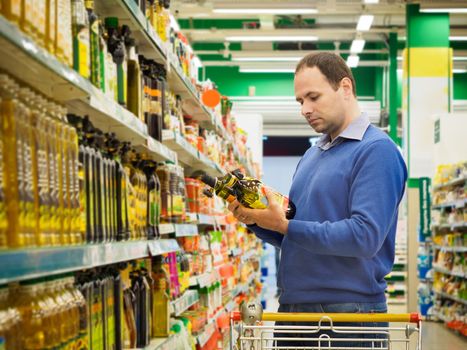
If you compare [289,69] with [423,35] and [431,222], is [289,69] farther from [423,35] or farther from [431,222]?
[431,222]

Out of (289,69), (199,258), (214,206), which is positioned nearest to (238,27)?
(289,69)

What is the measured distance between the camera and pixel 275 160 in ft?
83.9

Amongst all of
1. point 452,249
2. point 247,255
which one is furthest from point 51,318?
point 452,249

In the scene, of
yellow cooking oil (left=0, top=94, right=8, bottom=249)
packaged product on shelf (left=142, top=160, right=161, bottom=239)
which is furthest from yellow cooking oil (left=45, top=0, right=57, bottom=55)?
packaged product on shelf (left=142, top=160, right=161, bottom=239)

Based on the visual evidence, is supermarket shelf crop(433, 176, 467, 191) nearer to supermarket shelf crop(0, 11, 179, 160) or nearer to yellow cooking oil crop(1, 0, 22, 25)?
supermarket shelf crop(0, 11, 179, 160)

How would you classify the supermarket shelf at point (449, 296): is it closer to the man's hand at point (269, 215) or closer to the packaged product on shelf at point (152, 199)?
the packaged product on shelf at point (152, 199)

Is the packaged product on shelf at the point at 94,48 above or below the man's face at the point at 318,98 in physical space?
above

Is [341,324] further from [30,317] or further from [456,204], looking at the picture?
[456,204]

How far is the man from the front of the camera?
8.34 feet

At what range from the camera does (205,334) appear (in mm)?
5258

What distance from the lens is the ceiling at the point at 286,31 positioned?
13031 millimetres

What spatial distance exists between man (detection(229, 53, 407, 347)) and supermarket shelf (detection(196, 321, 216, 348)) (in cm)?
226

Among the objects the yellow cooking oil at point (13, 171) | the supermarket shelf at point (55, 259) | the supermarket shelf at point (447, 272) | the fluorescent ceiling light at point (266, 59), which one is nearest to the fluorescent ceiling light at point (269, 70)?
the fluorescent ceiling light at point (266, 59)

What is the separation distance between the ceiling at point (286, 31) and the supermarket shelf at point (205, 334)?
781 centimetres
